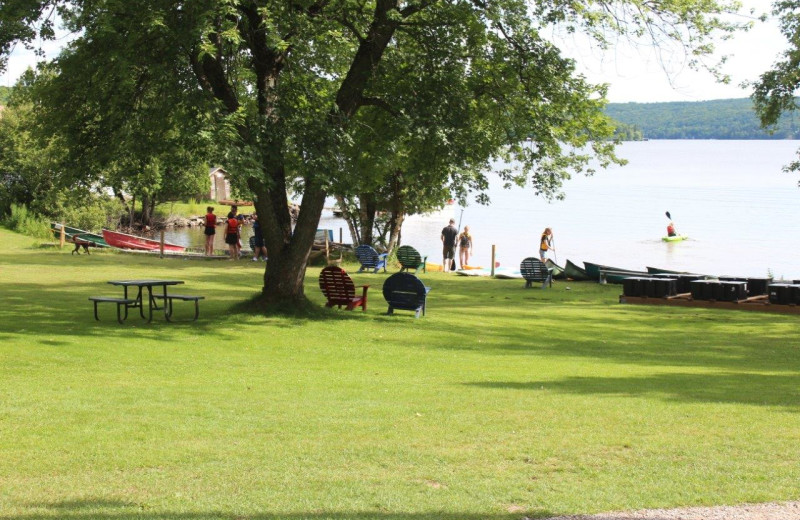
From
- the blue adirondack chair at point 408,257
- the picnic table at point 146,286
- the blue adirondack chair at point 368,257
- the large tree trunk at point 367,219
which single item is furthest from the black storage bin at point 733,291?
the large tree trunk at point 367,219

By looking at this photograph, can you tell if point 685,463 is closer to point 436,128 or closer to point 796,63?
point 436,128

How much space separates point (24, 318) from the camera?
612 inches

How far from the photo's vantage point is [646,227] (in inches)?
2896

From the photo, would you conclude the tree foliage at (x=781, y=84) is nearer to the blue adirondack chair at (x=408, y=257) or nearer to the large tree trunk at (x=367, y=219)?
the blue adirondack chair at (x=408, y=257)

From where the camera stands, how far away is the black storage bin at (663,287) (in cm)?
2250

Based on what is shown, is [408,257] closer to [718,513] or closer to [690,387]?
[690,387]

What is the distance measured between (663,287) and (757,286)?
2.53 m

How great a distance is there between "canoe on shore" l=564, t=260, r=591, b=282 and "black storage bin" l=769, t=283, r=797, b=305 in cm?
849

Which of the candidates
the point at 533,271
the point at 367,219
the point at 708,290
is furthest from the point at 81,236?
the point at 708,290

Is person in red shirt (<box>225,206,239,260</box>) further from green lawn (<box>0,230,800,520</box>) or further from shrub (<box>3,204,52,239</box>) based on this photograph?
green lawn (<box>0,230,800,520</box>)

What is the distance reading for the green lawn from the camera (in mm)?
5926

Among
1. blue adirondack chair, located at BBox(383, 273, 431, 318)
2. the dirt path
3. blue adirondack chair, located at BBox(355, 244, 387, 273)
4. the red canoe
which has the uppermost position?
the red canoe

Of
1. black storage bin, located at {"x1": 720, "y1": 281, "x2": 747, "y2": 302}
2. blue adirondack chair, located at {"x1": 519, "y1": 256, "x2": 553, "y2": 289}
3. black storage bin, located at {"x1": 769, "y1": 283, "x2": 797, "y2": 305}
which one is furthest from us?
blue adirondack chair, located at {"x1": 519, "y1": 256, "x2": 553, "y2": 289}

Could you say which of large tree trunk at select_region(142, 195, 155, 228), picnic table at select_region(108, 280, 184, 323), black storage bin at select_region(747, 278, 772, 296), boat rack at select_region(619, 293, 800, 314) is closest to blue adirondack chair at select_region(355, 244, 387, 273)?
boat rack at select_region(619, 293, 800, 314)
